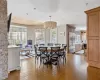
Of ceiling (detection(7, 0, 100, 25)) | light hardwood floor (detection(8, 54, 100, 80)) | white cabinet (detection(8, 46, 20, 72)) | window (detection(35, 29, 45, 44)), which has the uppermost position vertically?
ceiling (detection(7, 0, 100, 25))

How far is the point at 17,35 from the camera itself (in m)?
10.4

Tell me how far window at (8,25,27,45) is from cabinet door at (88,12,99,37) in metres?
7.14

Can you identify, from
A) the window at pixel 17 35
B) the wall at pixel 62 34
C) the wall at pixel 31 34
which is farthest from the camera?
the wall at pixel 31 34

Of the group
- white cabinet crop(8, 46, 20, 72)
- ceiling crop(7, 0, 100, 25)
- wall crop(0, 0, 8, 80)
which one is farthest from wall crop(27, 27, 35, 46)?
wall crop(0, 0, 8, 80)

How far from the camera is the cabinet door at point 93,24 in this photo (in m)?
4.62

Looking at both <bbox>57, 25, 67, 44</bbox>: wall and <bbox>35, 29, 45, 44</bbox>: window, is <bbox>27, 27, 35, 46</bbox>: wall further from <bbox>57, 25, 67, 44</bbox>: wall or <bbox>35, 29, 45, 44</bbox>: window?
<bbox>57, 25, 67, 44</bbox>: wall

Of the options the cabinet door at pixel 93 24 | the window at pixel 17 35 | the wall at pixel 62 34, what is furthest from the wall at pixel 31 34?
the cabinet door at pixel 93 24

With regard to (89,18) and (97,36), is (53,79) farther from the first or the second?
(89,18)

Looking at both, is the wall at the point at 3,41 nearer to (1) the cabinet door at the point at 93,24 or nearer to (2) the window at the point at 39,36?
(1) the cabinet door at the point at 93,24

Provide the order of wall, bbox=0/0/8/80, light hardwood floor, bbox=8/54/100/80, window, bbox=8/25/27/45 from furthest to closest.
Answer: window, bbox=8/25/27/45
light hardwood floor, bbox=8/54/100/80
wall, bbox=0/0/8/80

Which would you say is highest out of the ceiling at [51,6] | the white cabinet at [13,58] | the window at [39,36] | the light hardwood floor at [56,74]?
the ceiling at [51,6]

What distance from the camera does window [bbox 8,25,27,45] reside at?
978cm

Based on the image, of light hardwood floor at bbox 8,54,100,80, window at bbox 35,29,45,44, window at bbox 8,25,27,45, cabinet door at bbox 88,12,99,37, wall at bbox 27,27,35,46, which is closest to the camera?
light hardwood floor at bbox 8,54,100,80

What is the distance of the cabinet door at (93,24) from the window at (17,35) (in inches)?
281
